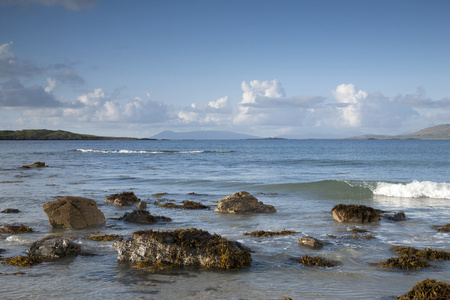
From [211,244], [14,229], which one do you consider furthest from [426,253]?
[14,229]

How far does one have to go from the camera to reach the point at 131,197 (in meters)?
21.9

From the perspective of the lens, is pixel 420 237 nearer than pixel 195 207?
Yes

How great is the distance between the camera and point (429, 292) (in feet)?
24.7

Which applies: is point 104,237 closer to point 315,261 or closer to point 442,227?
point 315,261

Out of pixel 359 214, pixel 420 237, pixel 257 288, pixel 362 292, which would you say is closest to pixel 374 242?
pixel 420 237

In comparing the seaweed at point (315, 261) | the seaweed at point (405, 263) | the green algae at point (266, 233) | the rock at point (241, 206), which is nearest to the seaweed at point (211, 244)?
the seaweed at point (315, 261)

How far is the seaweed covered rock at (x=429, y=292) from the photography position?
7.43m

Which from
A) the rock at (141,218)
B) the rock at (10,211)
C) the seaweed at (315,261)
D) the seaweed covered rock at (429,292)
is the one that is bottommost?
the rock at (10,211)

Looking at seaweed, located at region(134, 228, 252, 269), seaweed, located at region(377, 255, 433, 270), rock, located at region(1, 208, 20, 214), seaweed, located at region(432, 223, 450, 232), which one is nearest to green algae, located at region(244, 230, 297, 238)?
seaweed, located at region(134, 228, 252, 269)

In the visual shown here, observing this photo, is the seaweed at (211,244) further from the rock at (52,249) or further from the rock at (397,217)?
the rock at (397,217)

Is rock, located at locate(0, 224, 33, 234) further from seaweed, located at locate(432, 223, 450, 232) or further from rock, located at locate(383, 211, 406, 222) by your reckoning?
seaweed, located at locate(432, 223, 450, 232)

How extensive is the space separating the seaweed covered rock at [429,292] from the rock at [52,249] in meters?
9.12

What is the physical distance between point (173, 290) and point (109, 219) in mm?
9480

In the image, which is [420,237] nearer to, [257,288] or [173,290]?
[257,288]
